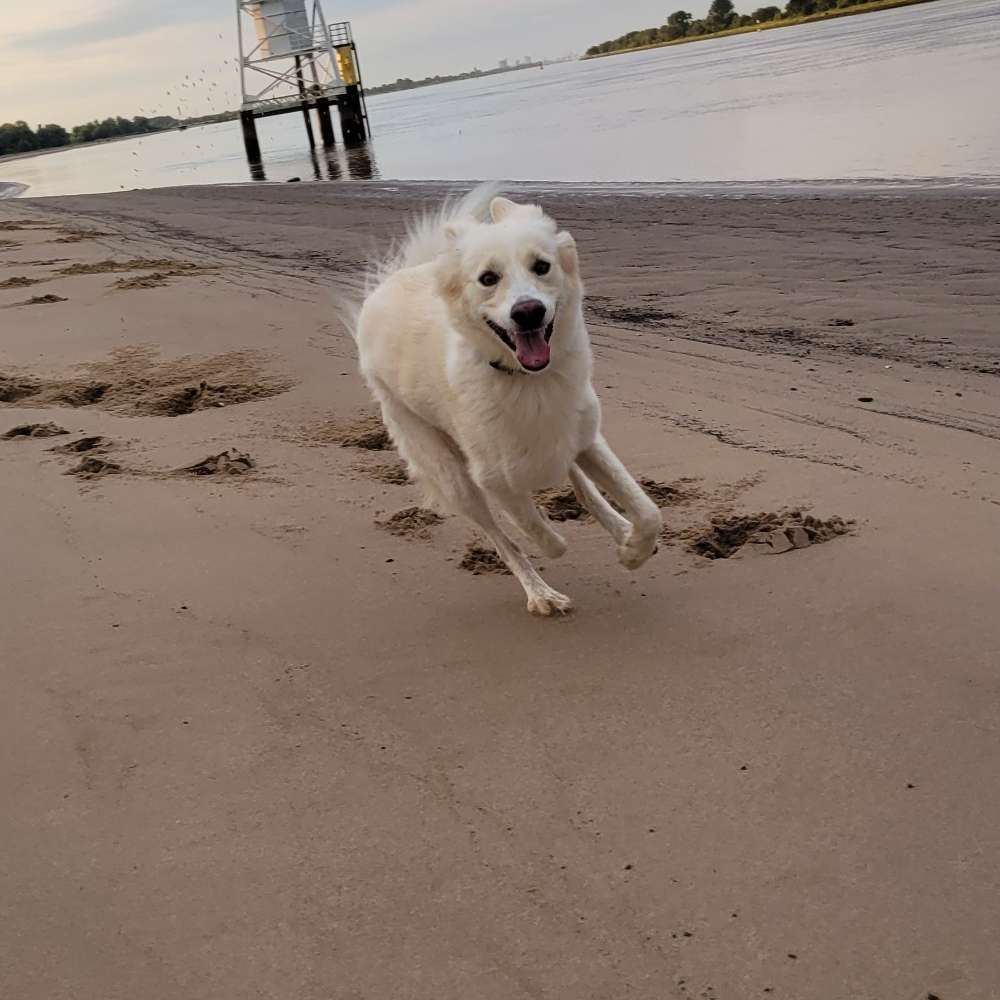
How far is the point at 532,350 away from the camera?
3.28 m

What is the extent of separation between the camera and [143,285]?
9.91 metres

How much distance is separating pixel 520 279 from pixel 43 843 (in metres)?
2.03

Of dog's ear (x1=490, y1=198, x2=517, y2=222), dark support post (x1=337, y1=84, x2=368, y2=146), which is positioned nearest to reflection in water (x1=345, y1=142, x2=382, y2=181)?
dark support post (x1=337, y1=84, x2=368, y2=146)

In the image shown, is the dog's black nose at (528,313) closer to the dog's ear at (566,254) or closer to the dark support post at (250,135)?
the dog's ear at (566,254)

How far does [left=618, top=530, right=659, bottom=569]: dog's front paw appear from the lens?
345cm

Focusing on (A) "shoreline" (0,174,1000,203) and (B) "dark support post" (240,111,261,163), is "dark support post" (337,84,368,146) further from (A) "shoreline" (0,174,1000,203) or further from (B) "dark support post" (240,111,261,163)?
(A) "shoreline" (0,174,1000,203)

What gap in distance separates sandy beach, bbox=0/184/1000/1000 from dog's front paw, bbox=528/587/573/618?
9cm

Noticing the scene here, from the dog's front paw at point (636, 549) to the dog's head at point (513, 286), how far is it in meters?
0.65

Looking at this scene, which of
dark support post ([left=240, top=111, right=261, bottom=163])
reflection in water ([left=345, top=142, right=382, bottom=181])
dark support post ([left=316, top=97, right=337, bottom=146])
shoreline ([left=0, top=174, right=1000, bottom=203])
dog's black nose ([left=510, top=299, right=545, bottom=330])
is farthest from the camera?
dark support post ([left=316, top=97, right=337, bottom=146])

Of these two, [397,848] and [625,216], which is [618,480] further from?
[625,216]

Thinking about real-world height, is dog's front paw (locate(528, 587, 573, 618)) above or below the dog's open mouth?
below

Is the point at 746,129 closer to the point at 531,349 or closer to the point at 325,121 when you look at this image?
the point at 531,349

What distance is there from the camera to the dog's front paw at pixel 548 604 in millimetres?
3490

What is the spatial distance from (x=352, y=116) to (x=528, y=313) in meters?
39.9
